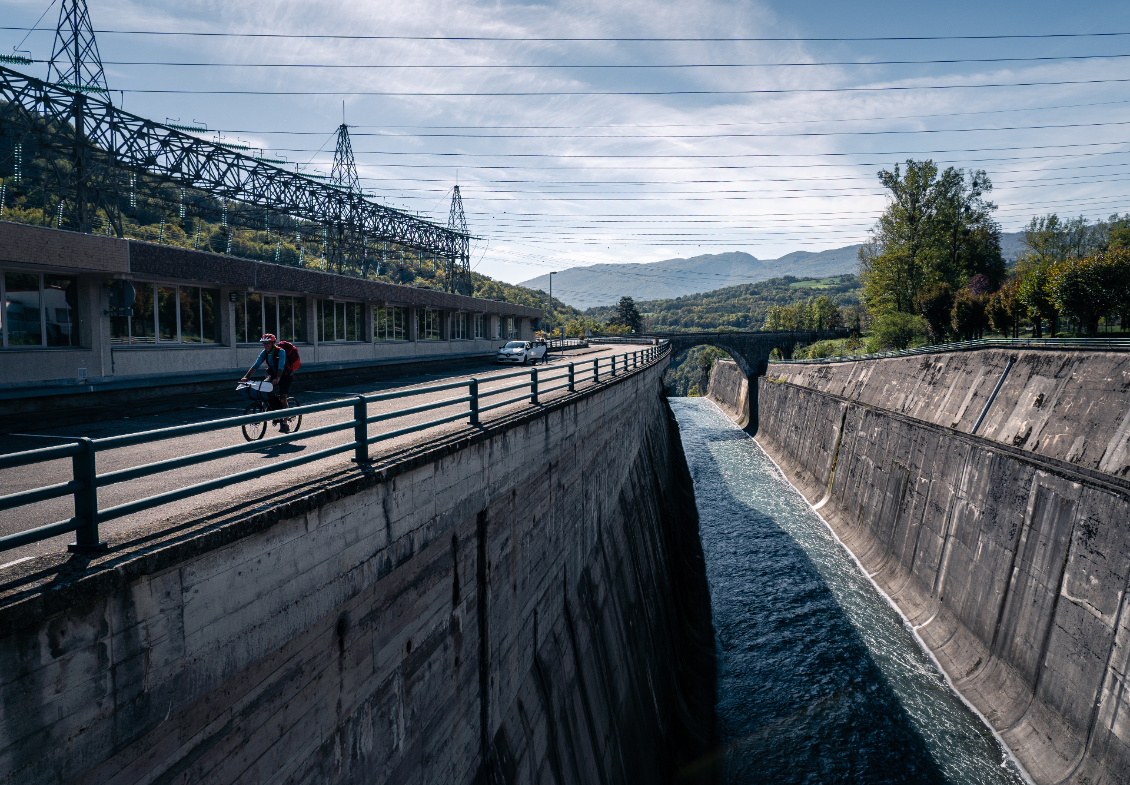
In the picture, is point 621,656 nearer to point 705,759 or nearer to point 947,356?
point 705,759

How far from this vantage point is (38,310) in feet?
45.1

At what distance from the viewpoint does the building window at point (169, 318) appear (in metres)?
16.4

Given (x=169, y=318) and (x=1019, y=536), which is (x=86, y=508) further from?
(x=1019, y=536)

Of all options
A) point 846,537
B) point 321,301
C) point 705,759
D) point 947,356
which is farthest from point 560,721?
point 947,356

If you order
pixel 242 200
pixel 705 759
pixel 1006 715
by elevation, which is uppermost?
pixel 242 200

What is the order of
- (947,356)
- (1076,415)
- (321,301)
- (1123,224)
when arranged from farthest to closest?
(1123,224), (947,356), (321,301), (1076,415)

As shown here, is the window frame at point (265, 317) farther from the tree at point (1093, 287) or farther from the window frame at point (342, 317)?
the tree at point (1093, 287)

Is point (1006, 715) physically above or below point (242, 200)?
below

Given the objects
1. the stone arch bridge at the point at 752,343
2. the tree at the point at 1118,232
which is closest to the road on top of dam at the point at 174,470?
the stone arch bridge at the point at 752,343

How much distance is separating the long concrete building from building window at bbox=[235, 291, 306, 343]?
4cm

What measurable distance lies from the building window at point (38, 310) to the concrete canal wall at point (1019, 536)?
83.9 ft

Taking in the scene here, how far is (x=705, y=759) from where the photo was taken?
638 inches

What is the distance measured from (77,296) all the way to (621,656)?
52.9 feet

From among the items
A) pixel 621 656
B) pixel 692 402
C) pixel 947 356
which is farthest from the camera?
pixel 692 402
